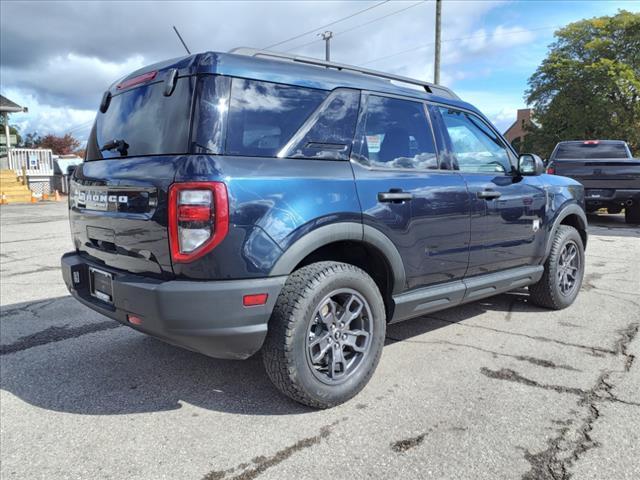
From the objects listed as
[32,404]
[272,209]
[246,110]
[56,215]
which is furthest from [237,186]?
[56,215]

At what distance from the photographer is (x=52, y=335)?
4172 millimetres

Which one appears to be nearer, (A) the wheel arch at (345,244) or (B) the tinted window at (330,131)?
(A) the wheel arch at (345,244)

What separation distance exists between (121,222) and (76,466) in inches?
48.5

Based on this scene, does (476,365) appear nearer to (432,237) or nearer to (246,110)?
(432,237)

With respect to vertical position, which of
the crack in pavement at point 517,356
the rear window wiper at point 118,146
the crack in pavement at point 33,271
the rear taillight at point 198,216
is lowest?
the crack in pavement at point 517,356

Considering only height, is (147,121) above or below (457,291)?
above

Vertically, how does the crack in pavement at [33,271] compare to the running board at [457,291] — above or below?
below

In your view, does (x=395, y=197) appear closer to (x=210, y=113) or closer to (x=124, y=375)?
(x=210, y=113)

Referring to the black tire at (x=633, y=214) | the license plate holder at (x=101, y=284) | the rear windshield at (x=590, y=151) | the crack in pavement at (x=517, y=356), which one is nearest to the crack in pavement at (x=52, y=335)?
the license plate holder at (x=101, y=284)

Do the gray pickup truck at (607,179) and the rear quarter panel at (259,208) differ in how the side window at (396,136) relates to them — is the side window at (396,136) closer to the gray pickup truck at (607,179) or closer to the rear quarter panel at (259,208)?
the rear quarter panel at (259,208)

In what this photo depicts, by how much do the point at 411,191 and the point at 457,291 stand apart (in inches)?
35.0

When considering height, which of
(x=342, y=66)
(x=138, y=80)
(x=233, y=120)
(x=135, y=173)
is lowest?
(x=135, y=173)

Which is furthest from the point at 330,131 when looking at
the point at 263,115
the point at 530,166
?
the point at 530,166

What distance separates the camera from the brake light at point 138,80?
2934 millimetres
